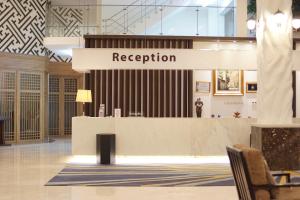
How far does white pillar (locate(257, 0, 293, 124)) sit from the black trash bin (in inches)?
137

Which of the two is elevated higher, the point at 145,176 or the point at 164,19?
the point at 164,19

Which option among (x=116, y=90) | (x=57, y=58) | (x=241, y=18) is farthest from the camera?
(x=57, y=58)

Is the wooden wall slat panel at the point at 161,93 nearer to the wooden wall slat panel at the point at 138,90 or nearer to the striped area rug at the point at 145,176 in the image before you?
the wooden wall slat panel at the point at 138,90

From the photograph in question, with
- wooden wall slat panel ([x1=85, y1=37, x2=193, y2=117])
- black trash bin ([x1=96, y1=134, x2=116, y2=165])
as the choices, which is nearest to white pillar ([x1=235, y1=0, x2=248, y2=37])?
wooden wall slat panel ([x1=85, y1=37, x2=193, y2=117])

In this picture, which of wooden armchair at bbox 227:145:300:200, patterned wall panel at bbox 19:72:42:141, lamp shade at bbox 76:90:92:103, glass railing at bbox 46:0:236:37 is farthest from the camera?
patterned wall panel at bbox 19:72:42:141

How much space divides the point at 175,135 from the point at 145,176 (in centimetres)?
266

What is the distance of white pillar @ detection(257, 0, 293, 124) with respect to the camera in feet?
26.9

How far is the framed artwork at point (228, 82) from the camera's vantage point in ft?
42.6

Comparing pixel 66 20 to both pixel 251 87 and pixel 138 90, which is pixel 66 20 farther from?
pixel 251 87

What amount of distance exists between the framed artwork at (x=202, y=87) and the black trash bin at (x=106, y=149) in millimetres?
3584

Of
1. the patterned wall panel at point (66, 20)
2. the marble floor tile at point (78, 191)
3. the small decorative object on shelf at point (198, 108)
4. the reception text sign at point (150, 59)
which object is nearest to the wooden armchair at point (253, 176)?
the marble floor tile at point (78, 191)

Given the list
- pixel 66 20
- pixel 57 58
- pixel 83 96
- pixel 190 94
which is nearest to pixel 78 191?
pixel 83 96

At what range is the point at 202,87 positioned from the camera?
12.9m

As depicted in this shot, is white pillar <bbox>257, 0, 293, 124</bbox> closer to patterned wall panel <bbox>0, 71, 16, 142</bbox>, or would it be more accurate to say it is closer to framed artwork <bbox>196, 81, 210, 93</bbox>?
framed artwork <bbox>196, 81, 210, 93</bbox>
